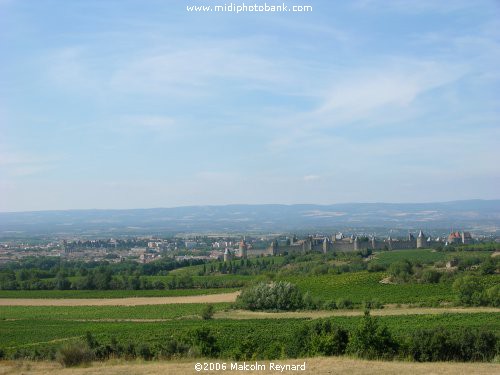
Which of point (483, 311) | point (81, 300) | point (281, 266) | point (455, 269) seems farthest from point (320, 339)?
point (281, 266)

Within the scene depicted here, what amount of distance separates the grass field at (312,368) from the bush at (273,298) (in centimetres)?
2882

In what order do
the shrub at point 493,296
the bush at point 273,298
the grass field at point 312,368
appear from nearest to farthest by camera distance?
the grass field at point 312,368 < the shrub at point 493,296 < the bush at point 273,298

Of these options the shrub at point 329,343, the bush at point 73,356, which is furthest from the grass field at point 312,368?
the shrub at point 329,343

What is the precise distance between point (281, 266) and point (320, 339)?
217ft

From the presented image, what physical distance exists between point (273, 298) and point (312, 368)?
100 ft

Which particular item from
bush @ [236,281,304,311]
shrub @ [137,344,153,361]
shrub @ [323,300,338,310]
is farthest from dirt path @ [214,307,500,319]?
shrub @ [137,344,153,361]

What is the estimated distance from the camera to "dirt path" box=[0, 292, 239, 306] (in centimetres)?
5209

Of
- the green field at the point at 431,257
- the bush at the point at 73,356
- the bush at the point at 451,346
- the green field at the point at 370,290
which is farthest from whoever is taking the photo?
the green field at the point at 431,257

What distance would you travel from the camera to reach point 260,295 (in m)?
45.6

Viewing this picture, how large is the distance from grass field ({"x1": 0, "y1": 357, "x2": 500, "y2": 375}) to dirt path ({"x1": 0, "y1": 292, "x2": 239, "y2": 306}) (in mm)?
34625

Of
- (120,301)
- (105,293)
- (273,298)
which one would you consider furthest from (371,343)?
(105,293)

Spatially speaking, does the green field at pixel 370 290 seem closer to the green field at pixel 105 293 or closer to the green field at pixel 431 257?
the green field at pixel 105 293

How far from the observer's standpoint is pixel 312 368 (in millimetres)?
14477

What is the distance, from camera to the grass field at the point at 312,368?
14102mm
